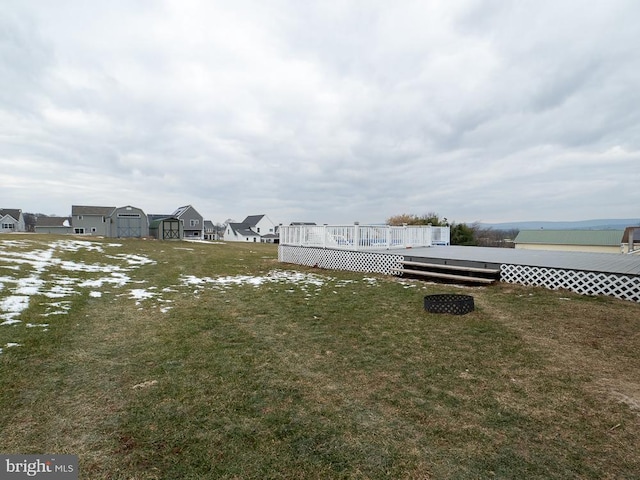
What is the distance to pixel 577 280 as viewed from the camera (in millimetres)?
7449

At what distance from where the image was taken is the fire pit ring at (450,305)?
6.04 metres

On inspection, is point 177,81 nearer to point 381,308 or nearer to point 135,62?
point 135,62

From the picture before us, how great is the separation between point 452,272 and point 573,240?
37801mm

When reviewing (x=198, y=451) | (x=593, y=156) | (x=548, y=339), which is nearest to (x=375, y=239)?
(x=548, y=339)

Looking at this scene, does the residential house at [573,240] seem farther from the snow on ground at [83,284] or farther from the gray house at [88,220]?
the gray house at [88,220]

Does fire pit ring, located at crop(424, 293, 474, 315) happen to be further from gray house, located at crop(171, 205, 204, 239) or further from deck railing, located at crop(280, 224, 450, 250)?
gray house, located at crop(171, 205, 204, 239)

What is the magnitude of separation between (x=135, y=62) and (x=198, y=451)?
17546 millimetres

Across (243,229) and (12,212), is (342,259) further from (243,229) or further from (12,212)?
(12,212)

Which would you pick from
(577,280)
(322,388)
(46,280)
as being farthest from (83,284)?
(577,280)

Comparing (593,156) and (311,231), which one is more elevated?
(593,156)

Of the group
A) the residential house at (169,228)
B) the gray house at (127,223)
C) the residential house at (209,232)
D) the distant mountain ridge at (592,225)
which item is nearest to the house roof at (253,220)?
the residential house at (209,232)

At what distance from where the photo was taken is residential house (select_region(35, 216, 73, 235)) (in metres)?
52.5

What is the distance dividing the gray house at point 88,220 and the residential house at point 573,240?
2035 inches

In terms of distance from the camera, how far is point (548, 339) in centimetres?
474
